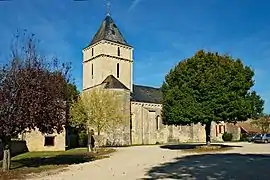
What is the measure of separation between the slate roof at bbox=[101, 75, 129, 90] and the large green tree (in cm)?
2124

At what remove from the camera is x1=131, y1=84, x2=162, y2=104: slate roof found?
5881 cm

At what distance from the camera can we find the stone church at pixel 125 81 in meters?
55.7

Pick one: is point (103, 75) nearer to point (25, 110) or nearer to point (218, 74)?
point (218, 74)

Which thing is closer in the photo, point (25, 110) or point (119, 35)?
point (25, 110)

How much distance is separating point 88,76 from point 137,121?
11947 mm

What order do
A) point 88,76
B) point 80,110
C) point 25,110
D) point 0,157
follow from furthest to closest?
point 88,76
point 80,110
point 0,157
point 25,110

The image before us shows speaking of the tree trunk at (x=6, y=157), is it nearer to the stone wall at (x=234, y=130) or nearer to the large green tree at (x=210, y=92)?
the large green tree at (x=210, y=92)

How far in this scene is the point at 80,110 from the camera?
117ft

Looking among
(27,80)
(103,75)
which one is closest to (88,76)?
(103,75)

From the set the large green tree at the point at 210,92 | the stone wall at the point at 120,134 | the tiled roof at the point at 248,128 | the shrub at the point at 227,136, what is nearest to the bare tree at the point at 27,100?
the large green tree at the point at 210,92

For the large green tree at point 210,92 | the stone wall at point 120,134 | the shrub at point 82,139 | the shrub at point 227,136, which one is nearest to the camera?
the large green tree at point 210,92

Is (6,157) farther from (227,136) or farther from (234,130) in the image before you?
(234,130)

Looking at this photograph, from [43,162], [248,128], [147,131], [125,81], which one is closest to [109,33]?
[125,81]

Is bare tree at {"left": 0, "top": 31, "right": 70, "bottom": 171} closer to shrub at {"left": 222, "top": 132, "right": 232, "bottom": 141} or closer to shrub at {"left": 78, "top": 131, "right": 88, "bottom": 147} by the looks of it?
shrub at {"left": 78, "top": 131, "right": 88, "bottom": 147}
